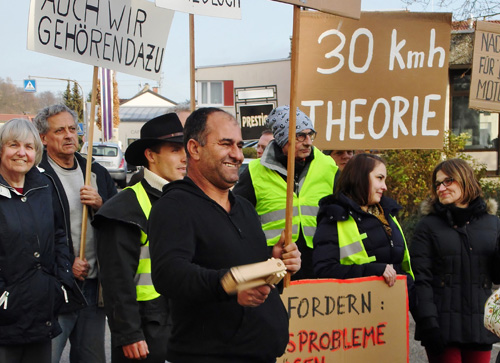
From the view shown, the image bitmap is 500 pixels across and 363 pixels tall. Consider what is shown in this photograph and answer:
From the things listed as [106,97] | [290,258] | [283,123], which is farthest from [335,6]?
[106,97]

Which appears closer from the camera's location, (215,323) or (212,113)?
(215,323)

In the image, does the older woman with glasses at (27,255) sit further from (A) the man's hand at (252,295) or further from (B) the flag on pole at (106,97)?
(B) the flag on pole at (106,97)

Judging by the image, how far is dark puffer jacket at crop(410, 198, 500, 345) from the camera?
4.01 metres

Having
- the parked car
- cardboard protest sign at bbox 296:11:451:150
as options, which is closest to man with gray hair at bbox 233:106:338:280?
cardboard protest sign at bbox 296:11:451:150

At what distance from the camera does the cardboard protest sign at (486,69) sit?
5.09 meters

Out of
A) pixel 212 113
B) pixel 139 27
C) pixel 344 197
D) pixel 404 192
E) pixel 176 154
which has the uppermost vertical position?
pixel 139 27

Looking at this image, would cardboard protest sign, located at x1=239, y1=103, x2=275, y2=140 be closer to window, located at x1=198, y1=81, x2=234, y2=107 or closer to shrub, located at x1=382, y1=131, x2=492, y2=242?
shrub, located at x1=382, y1=131, x2=492, y2=242

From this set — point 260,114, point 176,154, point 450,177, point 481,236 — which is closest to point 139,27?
point 176,154

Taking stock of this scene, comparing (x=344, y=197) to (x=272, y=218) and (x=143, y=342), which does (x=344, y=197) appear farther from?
(x=143, y=342)

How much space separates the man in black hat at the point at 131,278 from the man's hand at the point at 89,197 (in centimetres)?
69

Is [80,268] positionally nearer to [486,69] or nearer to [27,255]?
[27,255]

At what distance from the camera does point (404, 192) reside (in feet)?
33.3

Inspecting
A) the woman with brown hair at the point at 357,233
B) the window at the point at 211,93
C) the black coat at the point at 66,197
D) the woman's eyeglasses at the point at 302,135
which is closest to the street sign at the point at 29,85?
the window at the point at 211,93

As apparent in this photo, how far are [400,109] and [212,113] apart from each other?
2.28 metres
